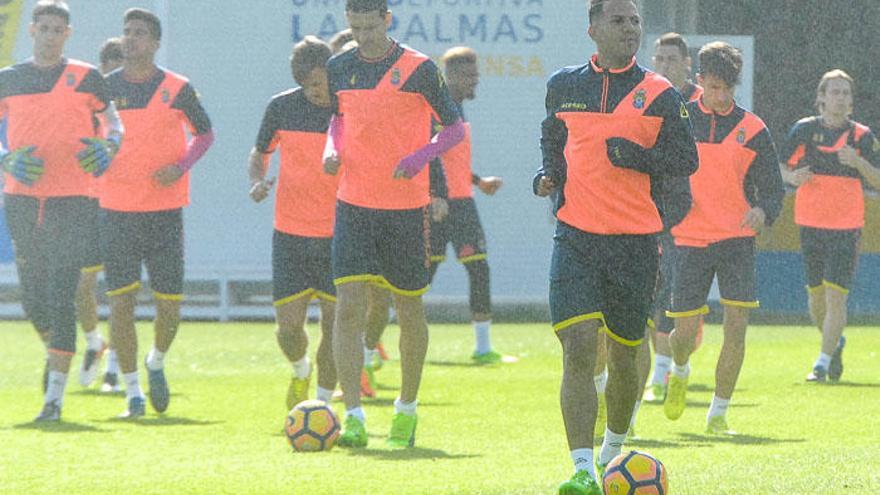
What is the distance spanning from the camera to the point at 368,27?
9.54m

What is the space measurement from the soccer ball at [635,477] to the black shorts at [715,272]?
3.47 m

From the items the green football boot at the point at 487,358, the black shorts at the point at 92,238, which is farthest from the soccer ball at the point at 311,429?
the green football boot at the point at 487,358

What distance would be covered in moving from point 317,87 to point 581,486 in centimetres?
455

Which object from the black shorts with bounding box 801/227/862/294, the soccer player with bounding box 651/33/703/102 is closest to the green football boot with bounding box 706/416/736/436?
the soccer player with bounding box 651/33/703/102

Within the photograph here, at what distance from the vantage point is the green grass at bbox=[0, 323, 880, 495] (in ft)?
27.1

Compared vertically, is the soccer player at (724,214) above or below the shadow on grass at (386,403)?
above

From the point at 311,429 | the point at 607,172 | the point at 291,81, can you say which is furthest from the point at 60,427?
the point at 291,81

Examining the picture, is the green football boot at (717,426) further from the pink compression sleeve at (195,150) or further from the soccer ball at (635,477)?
the pink compression sleeve at (195,150)

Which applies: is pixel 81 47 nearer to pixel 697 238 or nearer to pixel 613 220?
pixel 697 238

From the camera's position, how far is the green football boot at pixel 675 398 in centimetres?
1106

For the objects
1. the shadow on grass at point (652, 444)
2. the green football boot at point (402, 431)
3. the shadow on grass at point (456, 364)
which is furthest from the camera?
the shadow on grass at point (456, 364)

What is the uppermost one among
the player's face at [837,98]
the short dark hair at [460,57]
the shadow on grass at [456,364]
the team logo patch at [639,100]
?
the team logo patch at [639,100]

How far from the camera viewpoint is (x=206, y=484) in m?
8.27

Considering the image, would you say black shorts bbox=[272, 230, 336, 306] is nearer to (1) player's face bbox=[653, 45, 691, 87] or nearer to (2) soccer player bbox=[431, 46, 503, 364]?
(1) player's face bbox=[653, 45, 691, 87]
